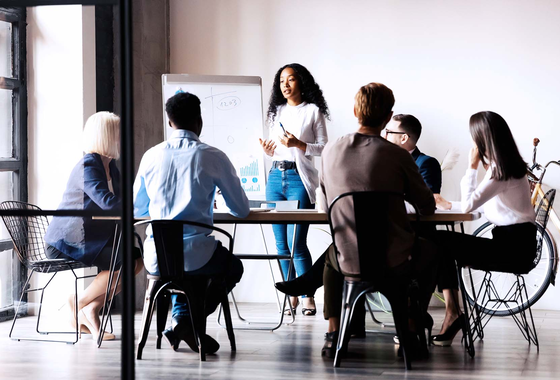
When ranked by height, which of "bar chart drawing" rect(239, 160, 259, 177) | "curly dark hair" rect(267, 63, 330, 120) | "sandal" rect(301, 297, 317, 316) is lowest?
"sandal" rect(301, 297, 317, 316)

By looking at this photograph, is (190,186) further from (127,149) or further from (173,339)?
(127,149)

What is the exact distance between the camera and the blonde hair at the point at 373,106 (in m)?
2.90

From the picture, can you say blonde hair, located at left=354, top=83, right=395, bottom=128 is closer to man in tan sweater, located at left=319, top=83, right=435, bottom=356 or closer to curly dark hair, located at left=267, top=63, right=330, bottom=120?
man in tan sweater, located at left=319, top=83, right=435, bottom=356

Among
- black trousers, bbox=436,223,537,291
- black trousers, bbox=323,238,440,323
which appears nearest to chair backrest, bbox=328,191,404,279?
black trousers, bbox=323,238,440,323

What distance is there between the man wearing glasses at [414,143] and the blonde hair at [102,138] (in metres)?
1.54

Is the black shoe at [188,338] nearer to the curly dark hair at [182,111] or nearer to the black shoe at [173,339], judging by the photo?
the black shoe at [173,339]

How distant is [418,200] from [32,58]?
8.22 ft

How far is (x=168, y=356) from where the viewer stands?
10.4ft

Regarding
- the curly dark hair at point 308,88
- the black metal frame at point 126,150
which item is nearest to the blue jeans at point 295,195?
the curly dark hair at point 308,88

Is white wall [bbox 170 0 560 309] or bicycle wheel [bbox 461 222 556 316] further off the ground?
white wall [bbox 170 0 560 309]

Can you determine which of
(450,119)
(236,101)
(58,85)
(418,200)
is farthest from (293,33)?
(418,200)

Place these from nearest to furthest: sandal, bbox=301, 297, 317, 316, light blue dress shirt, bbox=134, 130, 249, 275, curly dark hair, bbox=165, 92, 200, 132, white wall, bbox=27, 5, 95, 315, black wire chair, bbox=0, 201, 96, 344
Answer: light blue dress shirt, bbox=134, 130, 249, 275, curly dark hair, bbox=165, 92, 200, 132, black wire chair, bbox=0, 201, 96, 344, white wall, bbox=27, 5, 95, 315, sandal, bbox=301, 297, 317, 316

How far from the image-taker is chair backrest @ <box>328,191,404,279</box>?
2721 mm

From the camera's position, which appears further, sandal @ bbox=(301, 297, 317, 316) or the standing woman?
sandal @ bbox=(301, 297, 317, 316)
